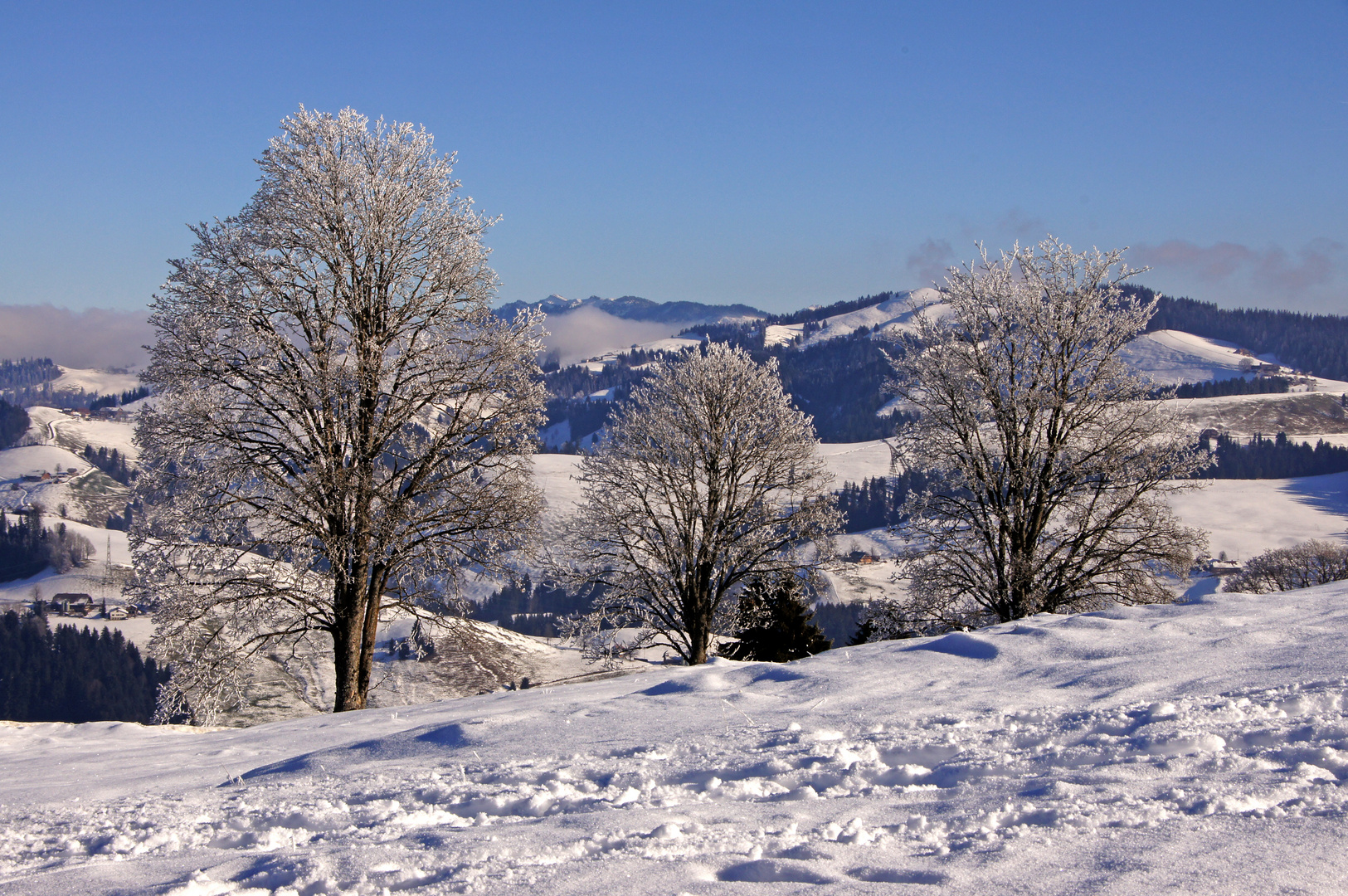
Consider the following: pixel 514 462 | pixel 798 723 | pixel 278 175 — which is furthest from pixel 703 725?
pixel 278 175

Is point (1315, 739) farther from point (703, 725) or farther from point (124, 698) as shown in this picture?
point (124, 698)

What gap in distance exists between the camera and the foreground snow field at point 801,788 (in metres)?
4.05

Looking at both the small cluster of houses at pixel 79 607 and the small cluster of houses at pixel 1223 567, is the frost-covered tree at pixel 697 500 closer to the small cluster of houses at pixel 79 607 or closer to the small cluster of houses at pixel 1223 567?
the small cluster of houses at pixel 1223 567

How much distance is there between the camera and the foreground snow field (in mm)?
4051

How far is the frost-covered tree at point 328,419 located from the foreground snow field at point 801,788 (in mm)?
6802

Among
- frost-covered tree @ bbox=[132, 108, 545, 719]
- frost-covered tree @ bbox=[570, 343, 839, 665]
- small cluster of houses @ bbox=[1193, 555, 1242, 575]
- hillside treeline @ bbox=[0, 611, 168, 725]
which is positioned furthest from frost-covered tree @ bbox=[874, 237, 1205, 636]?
hillside treeline @ bbox=[0, 611, 168, 725]

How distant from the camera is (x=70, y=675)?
13188 cm

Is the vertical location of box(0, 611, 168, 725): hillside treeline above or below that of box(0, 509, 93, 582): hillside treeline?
below

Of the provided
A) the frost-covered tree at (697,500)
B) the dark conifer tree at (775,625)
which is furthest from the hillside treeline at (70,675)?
the dark conifer tree at (775,625)

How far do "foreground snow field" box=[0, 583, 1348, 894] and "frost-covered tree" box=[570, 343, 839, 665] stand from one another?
51.8 ft

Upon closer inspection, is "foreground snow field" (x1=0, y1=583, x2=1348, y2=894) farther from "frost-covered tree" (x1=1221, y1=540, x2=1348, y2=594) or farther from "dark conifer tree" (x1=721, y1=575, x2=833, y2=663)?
"frost-covered tree" (x1=1221, y1=540, x2=1348, y2=594)

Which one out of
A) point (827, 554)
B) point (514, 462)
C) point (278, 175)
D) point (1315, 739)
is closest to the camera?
point (1315, 739)

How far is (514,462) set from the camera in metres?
17.8

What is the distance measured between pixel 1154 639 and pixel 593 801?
6650mm
